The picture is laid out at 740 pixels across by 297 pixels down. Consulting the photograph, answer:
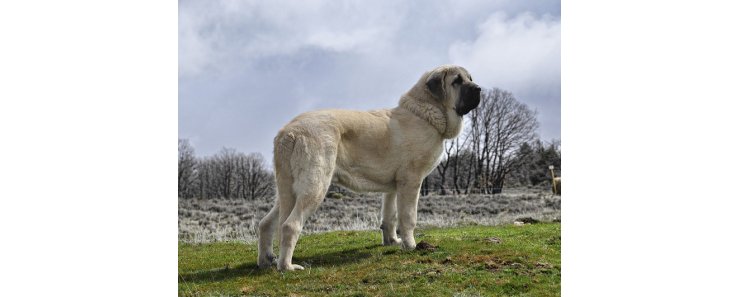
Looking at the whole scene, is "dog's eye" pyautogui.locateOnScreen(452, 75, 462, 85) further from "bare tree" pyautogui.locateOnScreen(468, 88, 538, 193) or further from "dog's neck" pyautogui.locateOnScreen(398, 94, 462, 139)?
"bare tree" pyautogui.locateOnScreen(468, 88, 538, 193)

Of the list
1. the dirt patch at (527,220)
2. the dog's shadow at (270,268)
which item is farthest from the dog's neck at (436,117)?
the dirt patch at (527,220)

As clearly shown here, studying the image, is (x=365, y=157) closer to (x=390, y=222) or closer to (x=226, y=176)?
(x=390, y=222)

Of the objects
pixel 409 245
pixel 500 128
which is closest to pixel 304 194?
pixel 409 245

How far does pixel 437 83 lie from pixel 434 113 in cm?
33

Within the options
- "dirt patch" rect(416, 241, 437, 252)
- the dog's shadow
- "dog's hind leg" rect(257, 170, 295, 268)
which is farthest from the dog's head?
"dog's hind leg" rect(257, 170, 295, 268)

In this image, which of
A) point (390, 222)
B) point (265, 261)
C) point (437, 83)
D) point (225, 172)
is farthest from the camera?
point (225, 172)

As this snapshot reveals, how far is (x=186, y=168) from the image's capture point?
940cm

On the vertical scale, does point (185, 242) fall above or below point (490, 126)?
below

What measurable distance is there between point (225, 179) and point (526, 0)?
5844mm

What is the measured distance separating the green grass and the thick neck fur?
119cm

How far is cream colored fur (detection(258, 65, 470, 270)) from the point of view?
5.70 metres
